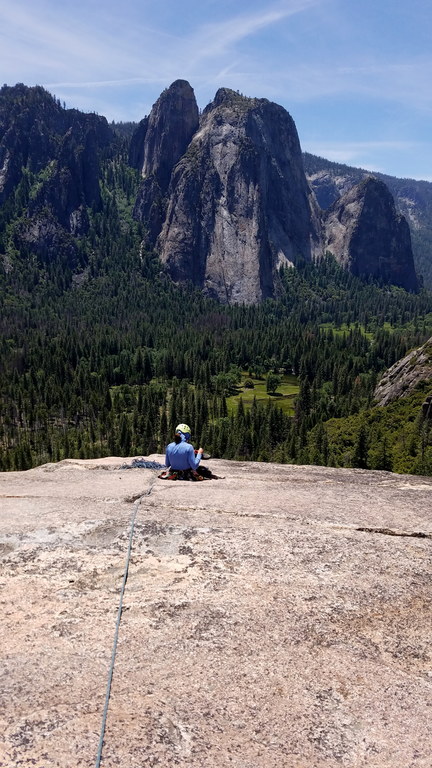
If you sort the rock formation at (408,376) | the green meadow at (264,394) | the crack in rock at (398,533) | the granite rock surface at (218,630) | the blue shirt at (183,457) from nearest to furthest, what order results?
the granite rock surface at (218,630)
the crack in rock at (398,533)
the blue shirt at (183,457)
the rock formation at (408,376)
the green meadow at (264,394)

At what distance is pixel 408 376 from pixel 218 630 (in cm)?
10994

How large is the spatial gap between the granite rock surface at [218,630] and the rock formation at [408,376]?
9844 cm

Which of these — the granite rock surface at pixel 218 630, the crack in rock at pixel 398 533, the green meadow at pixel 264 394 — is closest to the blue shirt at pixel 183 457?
the granite rock surface at pixel 218 630

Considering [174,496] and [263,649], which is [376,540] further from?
[174,496]

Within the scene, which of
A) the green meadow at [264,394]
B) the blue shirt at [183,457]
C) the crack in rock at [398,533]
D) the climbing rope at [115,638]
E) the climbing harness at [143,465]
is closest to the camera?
the climbing rope at [115,638]

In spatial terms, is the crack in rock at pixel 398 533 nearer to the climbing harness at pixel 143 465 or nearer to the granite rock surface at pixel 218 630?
the granite rock surface at pixel 218 630

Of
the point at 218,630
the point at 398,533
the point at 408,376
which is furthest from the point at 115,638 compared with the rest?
the point at 408,376

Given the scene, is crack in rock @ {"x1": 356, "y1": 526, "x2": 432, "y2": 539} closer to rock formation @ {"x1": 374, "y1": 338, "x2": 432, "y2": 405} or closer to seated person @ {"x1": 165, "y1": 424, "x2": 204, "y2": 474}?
seated person @ {"x1": 165, "y1": 424, "x2": 204, "y2": 474}

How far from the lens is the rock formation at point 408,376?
351 feet

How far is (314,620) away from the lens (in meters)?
9.84

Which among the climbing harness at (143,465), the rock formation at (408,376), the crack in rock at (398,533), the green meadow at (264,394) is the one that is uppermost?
the crack in rock at (398,533)

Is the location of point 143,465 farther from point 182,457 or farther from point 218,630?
point 218,630

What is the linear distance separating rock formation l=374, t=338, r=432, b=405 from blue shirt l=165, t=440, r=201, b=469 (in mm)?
96947

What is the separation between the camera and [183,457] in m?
18.1
